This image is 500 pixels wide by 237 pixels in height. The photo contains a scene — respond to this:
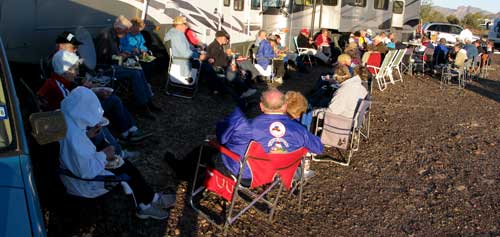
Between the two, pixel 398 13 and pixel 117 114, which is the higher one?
pixel 398 13

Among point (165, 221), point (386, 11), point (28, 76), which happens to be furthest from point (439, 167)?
point (386, 11)

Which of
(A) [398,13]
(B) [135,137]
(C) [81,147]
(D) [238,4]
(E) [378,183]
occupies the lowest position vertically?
(E) [378,183]

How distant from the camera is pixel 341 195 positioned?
4.25 meters

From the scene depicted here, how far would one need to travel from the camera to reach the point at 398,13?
683 inches

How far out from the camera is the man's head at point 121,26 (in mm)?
6477

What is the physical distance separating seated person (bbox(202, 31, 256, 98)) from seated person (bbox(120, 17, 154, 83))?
95 centimetres

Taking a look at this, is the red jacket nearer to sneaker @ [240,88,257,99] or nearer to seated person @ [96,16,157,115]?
seated person @ [96,16,157,115]

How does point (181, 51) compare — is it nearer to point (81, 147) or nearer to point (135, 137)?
point (135, 137)

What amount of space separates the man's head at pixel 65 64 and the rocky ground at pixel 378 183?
105 centimetres

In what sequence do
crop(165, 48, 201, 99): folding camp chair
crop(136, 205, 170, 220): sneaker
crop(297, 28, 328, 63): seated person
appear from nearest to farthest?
crop(136, 205, 170, 220): sneaker < crop(165, 48, 201, 99): folding camp chair < crop(297, 28, 328, 63): seated person

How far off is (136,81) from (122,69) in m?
0.28

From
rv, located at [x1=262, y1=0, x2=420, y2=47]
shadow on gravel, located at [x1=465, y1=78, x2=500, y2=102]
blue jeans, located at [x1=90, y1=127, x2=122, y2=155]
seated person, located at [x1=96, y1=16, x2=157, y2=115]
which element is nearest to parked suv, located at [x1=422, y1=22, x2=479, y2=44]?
rv, located at [x1=262, y1=0, x2=420, y2=47]

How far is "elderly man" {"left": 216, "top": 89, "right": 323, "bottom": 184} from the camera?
11.2 ft

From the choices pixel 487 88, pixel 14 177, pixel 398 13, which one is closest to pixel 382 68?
pixel 487 88
